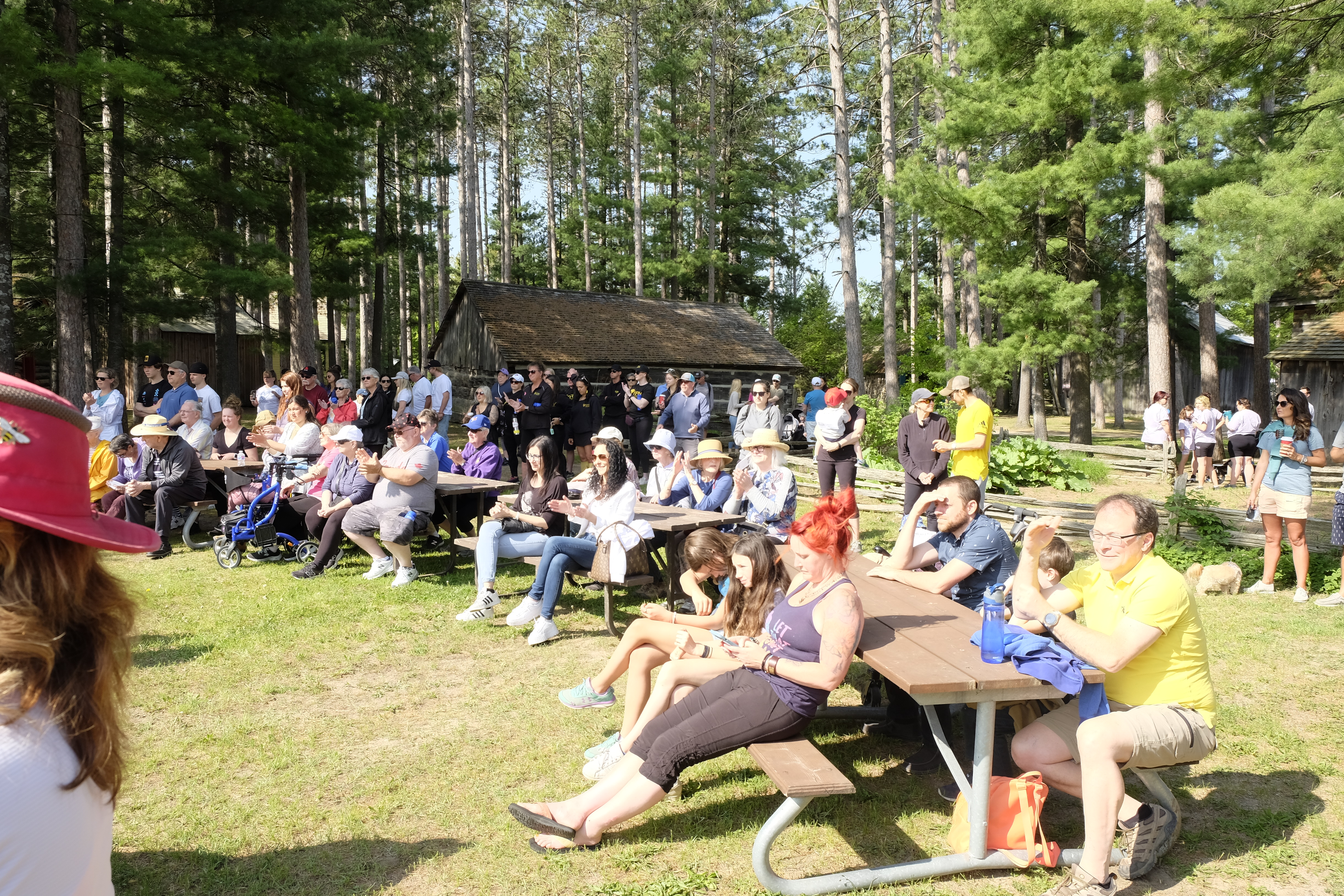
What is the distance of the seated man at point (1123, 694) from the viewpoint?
3.39 metres

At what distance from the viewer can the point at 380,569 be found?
27.1 ft

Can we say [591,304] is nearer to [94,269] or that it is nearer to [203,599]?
[94,269]

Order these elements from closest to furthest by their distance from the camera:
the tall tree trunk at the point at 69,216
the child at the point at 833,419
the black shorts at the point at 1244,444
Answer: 1. the child at the point at 833,419
2. the black shorts at the point at 1244,444
3. the tall tree trunk at the point at 69,216

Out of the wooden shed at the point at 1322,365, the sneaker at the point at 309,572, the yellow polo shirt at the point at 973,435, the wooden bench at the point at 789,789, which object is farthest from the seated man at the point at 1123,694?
the wooden shed at the point at 1322,365

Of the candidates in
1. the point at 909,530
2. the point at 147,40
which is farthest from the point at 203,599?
the point at 147,40

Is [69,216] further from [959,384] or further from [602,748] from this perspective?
[602,748]

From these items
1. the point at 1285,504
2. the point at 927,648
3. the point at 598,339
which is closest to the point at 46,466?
the point at 927,648

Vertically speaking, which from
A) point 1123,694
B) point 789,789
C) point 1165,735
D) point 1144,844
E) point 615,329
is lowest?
point 1144,844

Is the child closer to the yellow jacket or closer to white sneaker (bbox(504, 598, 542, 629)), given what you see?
white sneaker (bbox(504, 598, 542, 629))

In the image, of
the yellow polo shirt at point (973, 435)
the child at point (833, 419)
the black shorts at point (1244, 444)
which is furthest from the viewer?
the black shorts at point (1244, 444)

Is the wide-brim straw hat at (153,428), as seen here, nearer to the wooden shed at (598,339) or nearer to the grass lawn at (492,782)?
the grass lawn at (492,782)

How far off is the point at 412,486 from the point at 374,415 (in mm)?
4479

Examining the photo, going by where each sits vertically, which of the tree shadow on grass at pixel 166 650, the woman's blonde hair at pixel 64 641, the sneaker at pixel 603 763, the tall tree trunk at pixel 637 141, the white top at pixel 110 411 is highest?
the tall tree trunk at pixel 637 141

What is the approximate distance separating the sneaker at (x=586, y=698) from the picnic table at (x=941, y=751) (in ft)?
5.28
